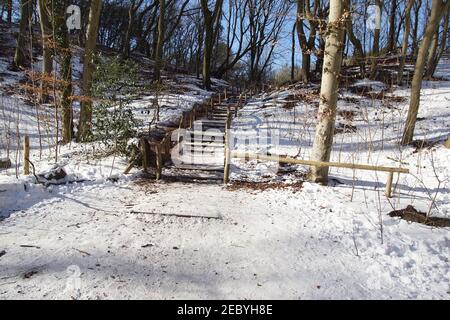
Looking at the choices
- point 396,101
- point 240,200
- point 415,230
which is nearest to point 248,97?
point 396,101

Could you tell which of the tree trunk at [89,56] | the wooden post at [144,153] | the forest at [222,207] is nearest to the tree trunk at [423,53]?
the forest at [222,207]

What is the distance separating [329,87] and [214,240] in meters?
3.64

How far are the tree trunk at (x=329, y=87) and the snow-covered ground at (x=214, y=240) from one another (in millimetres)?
664

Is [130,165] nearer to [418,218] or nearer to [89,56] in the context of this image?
[89,56]

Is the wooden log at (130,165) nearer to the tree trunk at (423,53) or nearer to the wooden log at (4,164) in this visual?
the wooden log at (4,164)

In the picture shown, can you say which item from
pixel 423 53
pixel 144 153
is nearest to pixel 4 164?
pixel 144 153

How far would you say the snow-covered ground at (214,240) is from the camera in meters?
3.30

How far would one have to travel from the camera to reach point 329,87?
6.00m

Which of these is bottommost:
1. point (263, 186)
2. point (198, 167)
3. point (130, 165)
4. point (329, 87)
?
point (263, 186)

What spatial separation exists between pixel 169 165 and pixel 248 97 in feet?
47.2
